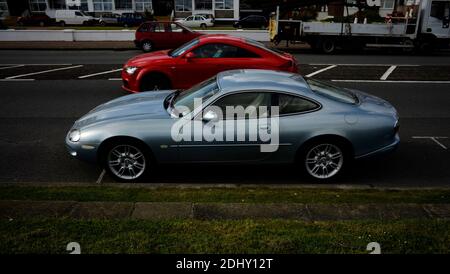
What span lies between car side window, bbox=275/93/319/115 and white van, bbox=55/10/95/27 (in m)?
39.8

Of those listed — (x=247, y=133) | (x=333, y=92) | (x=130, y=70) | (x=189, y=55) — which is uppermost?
(x=189, y=55)

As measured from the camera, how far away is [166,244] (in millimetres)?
3986

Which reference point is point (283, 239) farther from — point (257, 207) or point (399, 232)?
point (399, 232)

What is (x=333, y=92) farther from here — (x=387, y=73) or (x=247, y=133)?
(x=387, y=73)

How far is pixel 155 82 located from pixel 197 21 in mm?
30632

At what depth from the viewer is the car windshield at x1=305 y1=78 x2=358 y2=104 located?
6.02m

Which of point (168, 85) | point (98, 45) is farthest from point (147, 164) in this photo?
point (98, 45)

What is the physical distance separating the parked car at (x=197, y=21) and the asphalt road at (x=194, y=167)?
22.4m

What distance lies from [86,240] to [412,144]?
600 centimetres

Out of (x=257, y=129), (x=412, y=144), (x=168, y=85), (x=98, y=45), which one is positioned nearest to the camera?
(x=257, y=129)

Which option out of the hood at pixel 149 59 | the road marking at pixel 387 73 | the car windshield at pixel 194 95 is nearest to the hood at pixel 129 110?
the car windshield at pixel 194 95

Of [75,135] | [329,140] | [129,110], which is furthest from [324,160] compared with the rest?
[75,135]

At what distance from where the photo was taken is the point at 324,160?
5840mm

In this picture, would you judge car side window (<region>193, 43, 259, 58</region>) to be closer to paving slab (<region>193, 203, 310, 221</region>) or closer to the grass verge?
the grass verge
